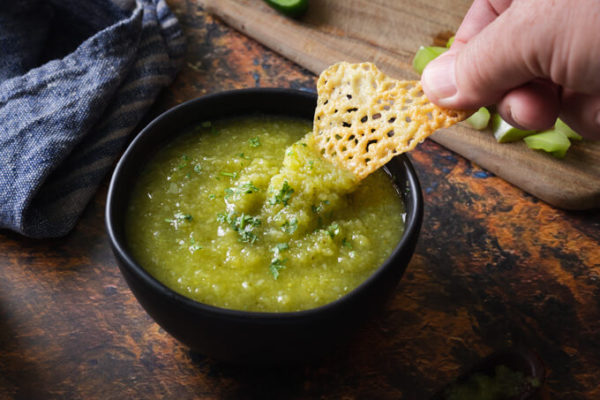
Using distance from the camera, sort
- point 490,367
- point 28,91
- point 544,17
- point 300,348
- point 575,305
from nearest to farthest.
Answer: point 544,17 < point 300,348 < point 490,367 < point 575,305 < point 28,91

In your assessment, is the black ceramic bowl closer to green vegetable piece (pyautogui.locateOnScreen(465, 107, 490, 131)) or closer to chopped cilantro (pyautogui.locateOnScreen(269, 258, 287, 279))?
chopped cilantro (pyautogui.locateOnScreen(269, 258, 287, 279))

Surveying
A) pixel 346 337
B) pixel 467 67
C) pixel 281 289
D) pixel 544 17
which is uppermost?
pixel 544 17

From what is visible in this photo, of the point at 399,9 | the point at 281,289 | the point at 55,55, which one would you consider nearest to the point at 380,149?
the point at 281,289

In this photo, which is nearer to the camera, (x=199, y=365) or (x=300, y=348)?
(x=300, y=348)

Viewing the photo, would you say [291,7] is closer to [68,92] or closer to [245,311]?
[68,92]

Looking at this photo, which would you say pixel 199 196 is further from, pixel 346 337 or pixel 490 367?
pixel 490 367

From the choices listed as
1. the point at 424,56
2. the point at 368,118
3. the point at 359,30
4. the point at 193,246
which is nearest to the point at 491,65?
the point at 368,118
